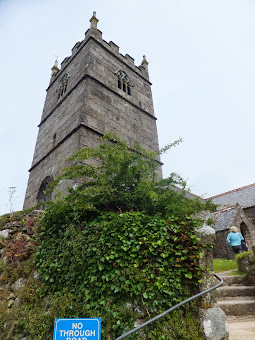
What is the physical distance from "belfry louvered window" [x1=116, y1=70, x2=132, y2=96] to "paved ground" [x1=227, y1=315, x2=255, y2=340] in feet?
33.6

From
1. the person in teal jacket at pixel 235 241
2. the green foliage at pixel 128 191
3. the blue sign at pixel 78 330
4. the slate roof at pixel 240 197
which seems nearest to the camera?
the blue sign at pixel 78 330

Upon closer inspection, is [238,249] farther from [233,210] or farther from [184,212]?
[233,210]

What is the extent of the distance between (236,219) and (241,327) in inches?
380

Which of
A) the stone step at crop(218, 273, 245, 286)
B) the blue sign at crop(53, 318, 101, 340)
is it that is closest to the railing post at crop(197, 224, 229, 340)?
the blue sign at crop(53, 318, 101, 340)

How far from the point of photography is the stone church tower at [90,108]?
28.7ft

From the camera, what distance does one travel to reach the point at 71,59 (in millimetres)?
12078

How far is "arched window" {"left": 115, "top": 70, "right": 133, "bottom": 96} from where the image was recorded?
449 inches

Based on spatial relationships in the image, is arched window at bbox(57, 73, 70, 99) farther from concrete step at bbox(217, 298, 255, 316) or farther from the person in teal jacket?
concrete step at bbox(217, 298, 255, 316)

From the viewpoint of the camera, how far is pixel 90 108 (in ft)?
29.2

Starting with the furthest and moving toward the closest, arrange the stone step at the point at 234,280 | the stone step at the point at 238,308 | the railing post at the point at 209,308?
the stone step at the point at 234,280
the stone step at the point at 238,308
the railing post at the point at 209,308

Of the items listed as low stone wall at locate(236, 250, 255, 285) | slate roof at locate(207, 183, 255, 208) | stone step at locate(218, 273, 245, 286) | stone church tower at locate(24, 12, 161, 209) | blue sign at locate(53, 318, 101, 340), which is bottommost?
blue sign at locate(53, 318, 101, 340)

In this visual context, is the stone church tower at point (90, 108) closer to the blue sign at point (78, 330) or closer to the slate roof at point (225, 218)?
the slate roof at point (225, 218)

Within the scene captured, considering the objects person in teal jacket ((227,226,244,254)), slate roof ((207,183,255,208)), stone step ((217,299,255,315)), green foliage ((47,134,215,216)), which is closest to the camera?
stone step ((217,299,255,315))

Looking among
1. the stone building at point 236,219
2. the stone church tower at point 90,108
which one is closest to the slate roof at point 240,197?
the stone building at point 236,219
